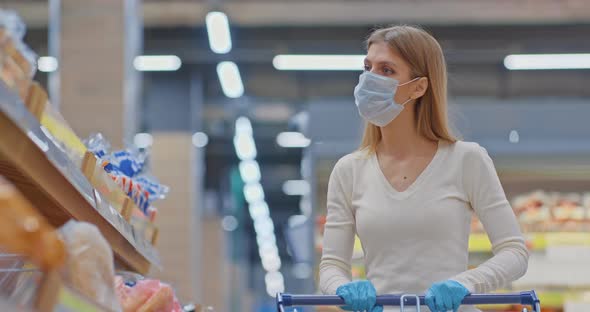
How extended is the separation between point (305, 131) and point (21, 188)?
717cm

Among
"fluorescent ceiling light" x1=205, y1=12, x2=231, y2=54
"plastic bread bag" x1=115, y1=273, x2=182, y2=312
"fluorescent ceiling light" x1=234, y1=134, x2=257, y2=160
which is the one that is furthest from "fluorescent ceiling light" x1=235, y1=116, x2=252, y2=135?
"plastic bread bag" x1=115, y1=273, x2=182, y2=312

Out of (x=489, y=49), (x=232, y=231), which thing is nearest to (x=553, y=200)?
(x=489, y=49)

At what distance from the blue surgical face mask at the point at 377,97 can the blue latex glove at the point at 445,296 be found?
685 millimetres

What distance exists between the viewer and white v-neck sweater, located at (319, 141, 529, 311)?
3029mm

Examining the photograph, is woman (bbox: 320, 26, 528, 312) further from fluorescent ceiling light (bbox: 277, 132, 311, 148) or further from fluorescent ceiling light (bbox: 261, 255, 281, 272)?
fluorescent ceiling light (bbox: 261, 255, 281, 272)

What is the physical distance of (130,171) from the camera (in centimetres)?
368

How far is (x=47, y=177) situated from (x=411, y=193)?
111 centimetres

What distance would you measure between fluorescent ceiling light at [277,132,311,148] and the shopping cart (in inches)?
722

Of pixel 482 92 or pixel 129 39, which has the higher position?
Answer: pixel 482 92

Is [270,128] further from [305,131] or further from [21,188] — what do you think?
[21,188]

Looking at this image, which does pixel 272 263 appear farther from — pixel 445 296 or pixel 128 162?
pixel 445 296

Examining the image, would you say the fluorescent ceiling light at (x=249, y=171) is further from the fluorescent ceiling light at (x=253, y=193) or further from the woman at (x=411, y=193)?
the woman at (x=411, y=193)

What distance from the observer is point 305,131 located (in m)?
9.69

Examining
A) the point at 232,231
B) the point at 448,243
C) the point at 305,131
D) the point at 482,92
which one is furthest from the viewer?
the point at 232,231
